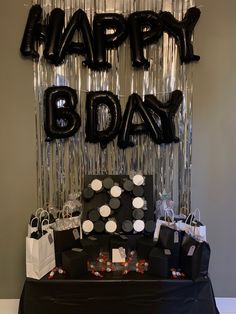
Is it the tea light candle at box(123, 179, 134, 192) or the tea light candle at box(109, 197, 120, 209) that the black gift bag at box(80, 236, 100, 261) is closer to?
the tea light candle at box(109, 197, 120, 209)

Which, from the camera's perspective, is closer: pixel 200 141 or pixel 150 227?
pixel 150 227

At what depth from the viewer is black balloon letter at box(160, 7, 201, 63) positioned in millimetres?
2295

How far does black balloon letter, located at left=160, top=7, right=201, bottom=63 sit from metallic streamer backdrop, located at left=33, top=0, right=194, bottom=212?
0.32 ft

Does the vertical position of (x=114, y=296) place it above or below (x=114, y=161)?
below

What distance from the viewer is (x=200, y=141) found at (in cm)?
248

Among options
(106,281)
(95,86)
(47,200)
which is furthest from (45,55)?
(106,281)

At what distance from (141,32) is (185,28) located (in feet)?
1.04

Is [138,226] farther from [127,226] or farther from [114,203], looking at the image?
[114,203]

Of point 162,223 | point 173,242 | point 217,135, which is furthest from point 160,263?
point 217,135

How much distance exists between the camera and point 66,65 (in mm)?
2432

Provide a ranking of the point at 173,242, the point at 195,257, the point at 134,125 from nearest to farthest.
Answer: the point at 195,257
the point at 173,242
the point at 134,125

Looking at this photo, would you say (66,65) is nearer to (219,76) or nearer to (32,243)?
(219,76)

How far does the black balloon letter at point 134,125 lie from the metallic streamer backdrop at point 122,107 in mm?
108

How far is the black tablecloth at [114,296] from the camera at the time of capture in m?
1.95
